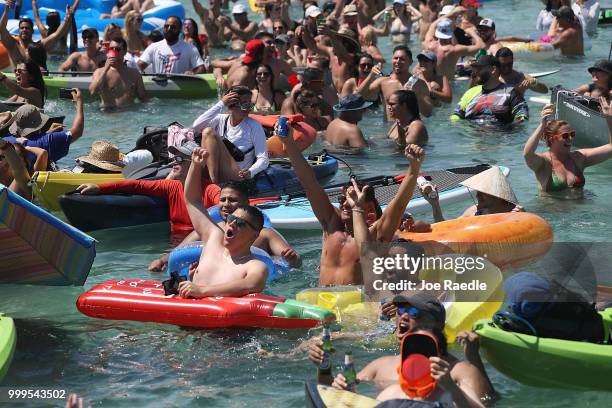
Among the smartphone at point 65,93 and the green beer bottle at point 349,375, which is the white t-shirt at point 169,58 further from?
the green beer bottle at point 349,375

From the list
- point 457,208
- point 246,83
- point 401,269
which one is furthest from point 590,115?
point 401,269

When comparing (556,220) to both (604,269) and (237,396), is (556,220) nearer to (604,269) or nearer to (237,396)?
(604,269)

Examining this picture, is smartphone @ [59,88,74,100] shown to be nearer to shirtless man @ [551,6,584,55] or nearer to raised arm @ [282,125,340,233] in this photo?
raised arm @ [282,125,340,233]

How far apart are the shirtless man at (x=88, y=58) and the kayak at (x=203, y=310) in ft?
27.6

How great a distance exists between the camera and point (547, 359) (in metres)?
5.71

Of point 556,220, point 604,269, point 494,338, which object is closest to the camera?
point 494,338

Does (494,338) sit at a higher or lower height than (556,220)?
higher

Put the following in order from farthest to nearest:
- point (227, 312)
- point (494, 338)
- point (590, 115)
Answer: point (590, 115)
point (227, 312)
point (494, 338)

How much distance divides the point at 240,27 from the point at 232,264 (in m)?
12.4

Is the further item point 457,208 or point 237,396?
point 457,208

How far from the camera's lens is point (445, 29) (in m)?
14.8

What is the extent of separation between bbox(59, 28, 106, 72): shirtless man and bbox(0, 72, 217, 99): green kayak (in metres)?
0.43

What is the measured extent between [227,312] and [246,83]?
6.85 meters

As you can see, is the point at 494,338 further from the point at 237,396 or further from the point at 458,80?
the point at 458,80
